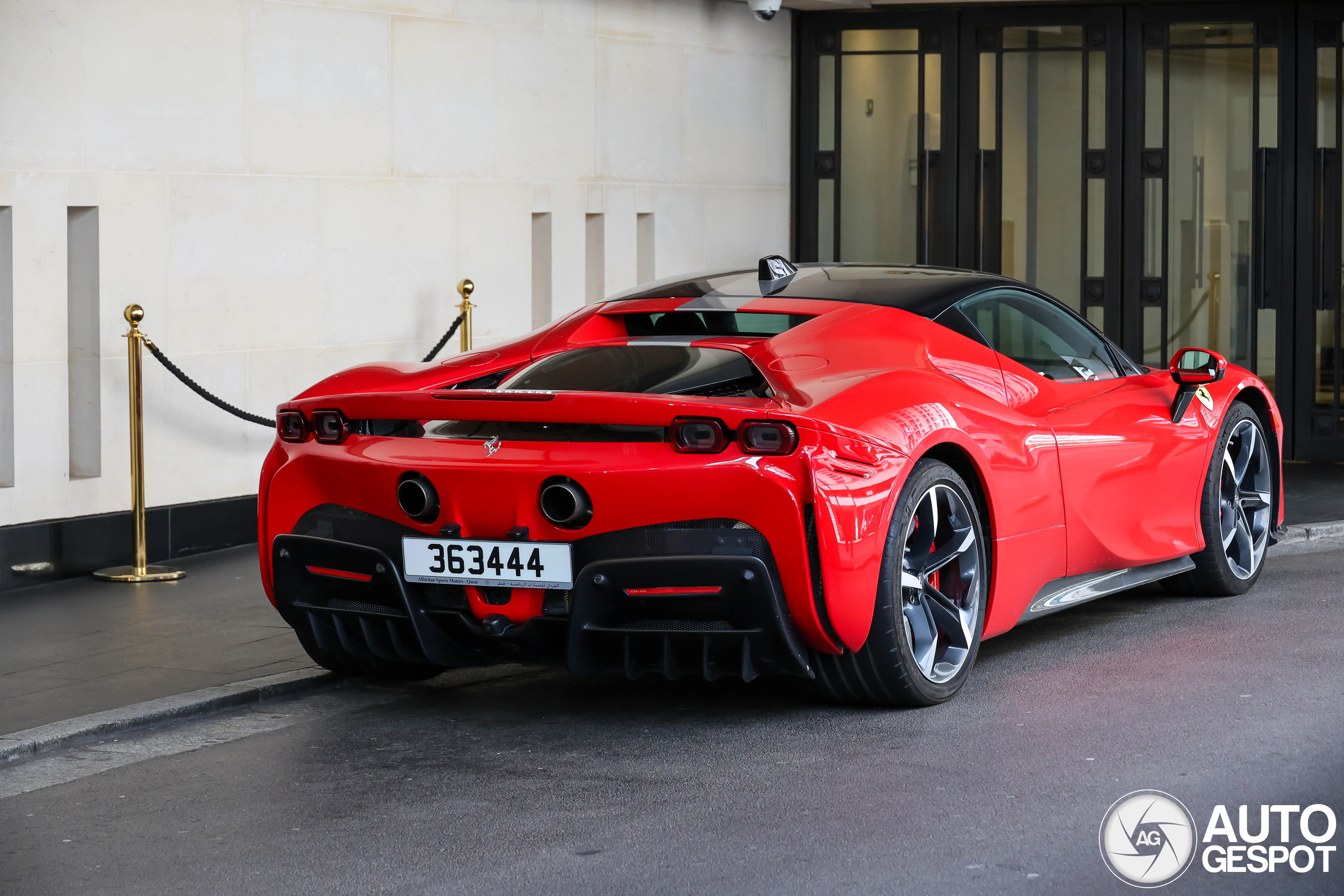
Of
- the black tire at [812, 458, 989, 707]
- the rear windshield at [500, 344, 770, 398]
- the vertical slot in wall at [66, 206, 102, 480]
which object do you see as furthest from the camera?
the vertical slot in wall at [66, 206, 102, 480]

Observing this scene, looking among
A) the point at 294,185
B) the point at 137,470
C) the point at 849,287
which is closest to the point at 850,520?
the point at 849,287

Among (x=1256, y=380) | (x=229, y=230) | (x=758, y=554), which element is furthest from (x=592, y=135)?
(x=758, y=554)

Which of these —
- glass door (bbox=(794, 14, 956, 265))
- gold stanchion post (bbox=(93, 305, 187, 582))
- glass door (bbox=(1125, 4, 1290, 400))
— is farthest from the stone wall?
A: glass door (bbox=(1125, 4, 1290, 400))

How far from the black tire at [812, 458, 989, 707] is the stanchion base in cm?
427

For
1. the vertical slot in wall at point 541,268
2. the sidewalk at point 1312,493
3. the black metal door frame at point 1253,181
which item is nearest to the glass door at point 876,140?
the black metal door frame at point 1253,181

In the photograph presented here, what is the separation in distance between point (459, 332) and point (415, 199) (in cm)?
95

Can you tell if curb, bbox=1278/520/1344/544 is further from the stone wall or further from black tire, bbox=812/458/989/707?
the stone wall

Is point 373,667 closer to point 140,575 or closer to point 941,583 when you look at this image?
point 941,583

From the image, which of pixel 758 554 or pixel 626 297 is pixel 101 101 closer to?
pixel 626 297

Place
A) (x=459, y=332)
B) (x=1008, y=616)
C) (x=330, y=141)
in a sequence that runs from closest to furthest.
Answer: (x=1008, y=616) < (x=330, y=141) < (x=459, y=332)

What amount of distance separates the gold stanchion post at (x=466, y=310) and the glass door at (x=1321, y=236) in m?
6.25

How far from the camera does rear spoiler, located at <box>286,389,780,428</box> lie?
190 inches

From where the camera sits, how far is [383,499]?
518 cm
